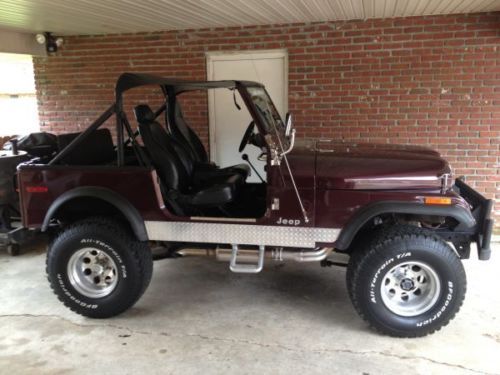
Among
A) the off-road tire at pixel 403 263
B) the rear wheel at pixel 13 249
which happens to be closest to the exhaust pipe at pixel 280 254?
the off-road tire at pixel 403 263

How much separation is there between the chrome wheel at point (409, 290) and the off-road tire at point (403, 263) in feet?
0.09

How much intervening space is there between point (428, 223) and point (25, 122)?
37.0ft

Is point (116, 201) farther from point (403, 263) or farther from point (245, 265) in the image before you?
point (403, 263)

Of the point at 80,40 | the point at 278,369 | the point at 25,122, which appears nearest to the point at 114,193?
the point at 278,369

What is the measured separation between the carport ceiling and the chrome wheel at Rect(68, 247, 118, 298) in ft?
8.27

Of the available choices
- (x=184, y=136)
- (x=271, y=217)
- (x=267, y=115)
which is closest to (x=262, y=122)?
(x=267, y=115)

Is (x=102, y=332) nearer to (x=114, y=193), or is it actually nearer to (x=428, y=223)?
(x=114, y=193)

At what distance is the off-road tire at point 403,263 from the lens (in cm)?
304

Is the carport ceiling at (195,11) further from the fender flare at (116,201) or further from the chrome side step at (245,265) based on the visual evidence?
the chrome side step at (245,265)

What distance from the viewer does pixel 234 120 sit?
602 centimetres

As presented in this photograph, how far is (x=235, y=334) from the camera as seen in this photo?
10.6 ft

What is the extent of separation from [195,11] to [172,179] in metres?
2.25

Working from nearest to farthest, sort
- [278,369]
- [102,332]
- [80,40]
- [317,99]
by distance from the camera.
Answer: [278,369] → [102,332] → [317,99] → [80,40]

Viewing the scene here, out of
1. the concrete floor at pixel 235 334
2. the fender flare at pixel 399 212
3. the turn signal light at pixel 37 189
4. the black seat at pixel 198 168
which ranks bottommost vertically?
the concrete floor at pixel 235 334
